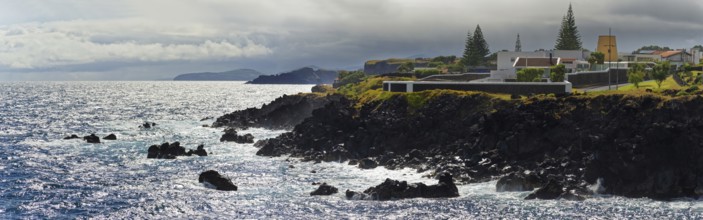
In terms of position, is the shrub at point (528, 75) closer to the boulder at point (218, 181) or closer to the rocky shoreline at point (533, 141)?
the rocky shoreline at point (533, 141)

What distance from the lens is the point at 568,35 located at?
18562cm

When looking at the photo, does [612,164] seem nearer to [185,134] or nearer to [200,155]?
[200,155]

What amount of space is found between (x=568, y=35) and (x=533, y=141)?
4865 inches

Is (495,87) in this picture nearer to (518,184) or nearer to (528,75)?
(528,75)

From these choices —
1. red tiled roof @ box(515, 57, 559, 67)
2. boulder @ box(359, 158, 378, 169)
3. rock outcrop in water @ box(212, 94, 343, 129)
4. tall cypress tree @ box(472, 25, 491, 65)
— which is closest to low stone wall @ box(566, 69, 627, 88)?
red tiled roof @ box(515, 57, 559, 67)

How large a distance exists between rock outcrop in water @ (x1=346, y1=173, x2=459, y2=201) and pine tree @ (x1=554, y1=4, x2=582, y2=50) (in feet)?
441

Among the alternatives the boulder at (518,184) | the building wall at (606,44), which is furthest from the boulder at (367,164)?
the building wall at (606,44)

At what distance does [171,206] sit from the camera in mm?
57250

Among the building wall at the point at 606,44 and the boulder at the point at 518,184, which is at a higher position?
the building wall at the point at 606,44

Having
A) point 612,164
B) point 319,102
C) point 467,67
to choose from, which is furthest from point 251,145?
point 467,67

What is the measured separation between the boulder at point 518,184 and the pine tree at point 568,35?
129842mm

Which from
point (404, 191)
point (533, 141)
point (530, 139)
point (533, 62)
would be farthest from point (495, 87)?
point (533, 62)

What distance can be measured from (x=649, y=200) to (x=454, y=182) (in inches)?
670

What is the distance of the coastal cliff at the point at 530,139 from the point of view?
6059 centimetres
